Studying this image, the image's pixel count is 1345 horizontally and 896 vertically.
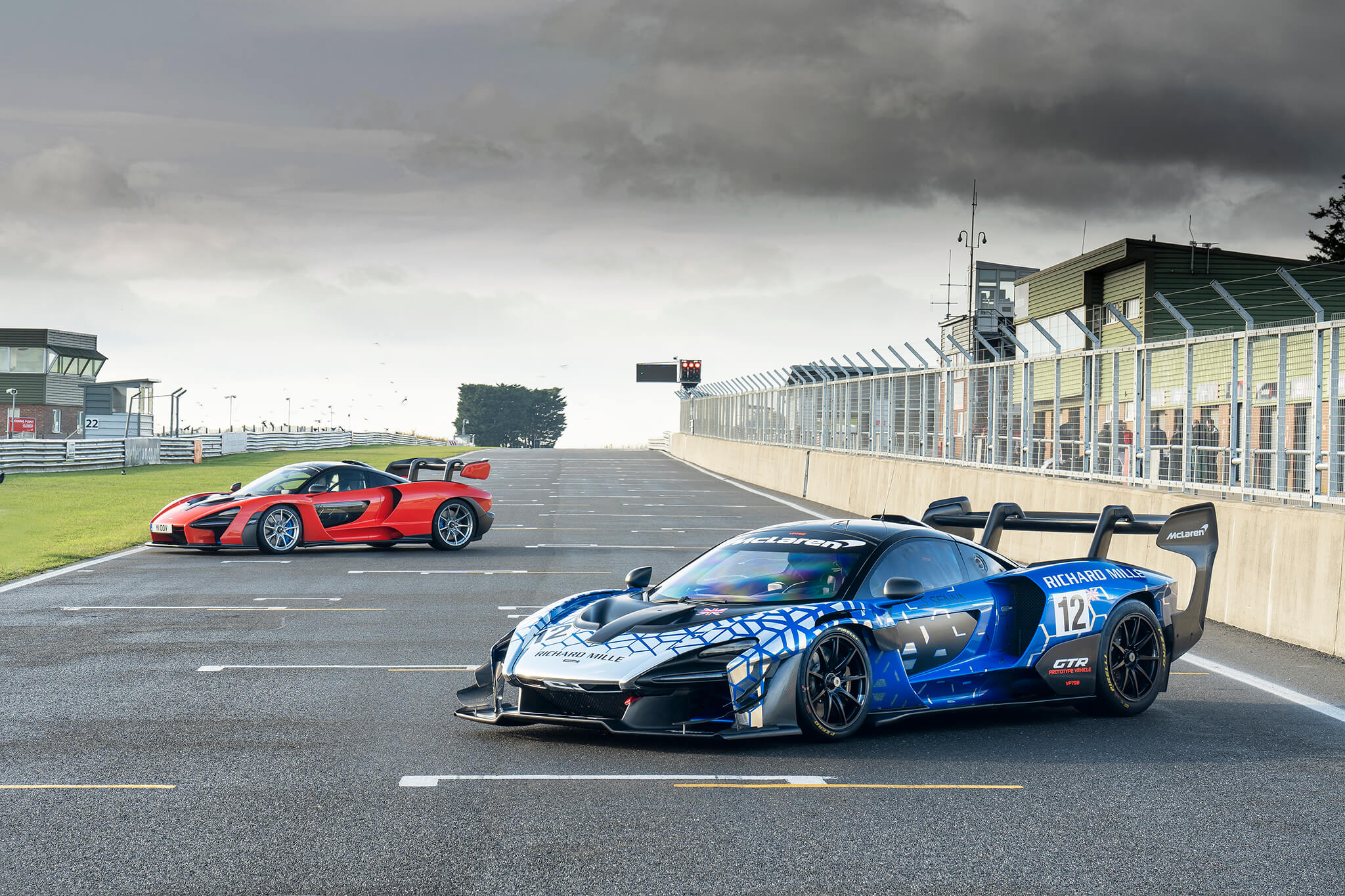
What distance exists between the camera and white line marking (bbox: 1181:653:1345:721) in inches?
334

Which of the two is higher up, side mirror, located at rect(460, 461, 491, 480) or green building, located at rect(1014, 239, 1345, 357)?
green building, located at rect(1014, 239, 1345, 357)

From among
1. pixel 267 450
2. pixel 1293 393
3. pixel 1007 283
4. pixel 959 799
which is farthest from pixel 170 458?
pixel 959 799

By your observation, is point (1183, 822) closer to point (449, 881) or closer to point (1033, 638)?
point (1033, 638)

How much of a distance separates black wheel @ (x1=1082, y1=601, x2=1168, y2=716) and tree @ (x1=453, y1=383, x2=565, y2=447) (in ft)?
587

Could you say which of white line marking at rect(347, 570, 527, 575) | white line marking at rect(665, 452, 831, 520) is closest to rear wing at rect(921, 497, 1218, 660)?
white line marking at rect(347, 570, 527, 575)

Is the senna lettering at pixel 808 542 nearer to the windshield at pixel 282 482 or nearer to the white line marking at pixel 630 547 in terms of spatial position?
the white line marking at pixel 630 547

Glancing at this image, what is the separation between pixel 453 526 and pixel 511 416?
16846cm

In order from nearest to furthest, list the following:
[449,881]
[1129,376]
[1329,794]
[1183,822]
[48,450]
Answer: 1. [449,881]
2. [1183,822]
3. [1329,794]
4. [1129,376]
5. [48,450]

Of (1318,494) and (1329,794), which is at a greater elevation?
(1318,494)

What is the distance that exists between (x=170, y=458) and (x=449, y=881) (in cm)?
5244

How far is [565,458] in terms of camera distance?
66.7 meters

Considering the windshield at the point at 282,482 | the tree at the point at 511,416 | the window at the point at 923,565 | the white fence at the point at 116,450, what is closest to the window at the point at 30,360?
the white fence at the point at 116,450

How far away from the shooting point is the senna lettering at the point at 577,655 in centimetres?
725

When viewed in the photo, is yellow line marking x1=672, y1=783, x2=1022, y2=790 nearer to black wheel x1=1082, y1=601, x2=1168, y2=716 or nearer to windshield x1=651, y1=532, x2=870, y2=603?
windshield x1=651, y1=532, x2=870, y2=603
